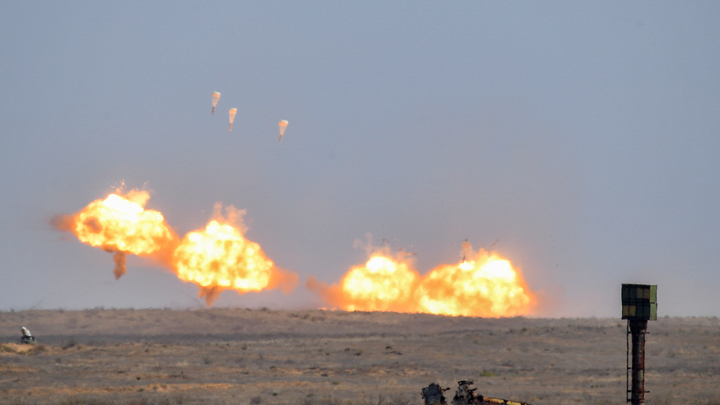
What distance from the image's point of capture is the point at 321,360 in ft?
240

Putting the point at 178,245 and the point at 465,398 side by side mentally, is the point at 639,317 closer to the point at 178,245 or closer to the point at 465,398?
the point at 465,398

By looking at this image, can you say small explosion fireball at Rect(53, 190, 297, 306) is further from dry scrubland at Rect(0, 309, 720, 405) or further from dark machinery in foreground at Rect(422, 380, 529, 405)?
dark machinery in foreground at Rect(422, 380, 529, 405)

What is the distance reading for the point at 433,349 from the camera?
8094 centimetres

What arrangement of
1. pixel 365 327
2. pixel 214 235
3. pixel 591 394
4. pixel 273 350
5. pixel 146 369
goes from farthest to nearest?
pixel 365 327 → pixel 214 235 → pixel 273 350 → pixel 146 369 → pixel 591 394

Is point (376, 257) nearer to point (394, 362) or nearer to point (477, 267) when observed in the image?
point (477, 267)

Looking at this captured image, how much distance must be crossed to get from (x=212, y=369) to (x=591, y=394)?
2871 cm

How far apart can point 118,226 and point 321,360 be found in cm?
2656

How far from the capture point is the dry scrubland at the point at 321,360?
2029 inches

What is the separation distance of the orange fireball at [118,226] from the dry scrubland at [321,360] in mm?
10070

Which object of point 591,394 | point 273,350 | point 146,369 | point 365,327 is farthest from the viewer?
point 365,327

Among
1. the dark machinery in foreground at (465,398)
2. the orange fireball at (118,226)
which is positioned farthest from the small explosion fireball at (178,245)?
the dark machinery in foreground at (465,398)

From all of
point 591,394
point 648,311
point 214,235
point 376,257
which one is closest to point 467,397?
point 648,311

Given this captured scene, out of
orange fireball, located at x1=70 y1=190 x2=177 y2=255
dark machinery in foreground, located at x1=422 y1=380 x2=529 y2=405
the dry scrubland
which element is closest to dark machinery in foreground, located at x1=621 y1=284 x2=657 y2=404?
dark machinery in foreground, located at x1=422 y1=380 x2=529 y2=405

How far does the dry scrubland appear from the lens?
169ft
